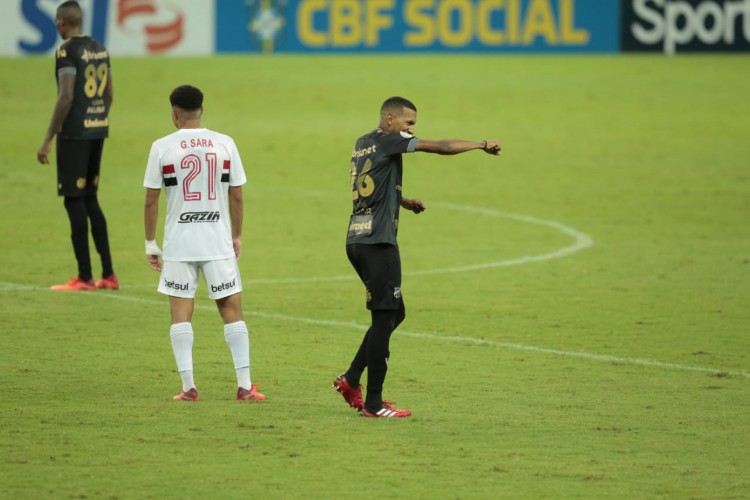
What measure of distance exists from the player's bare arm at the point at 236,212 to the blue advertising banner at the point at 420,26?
2803 cm

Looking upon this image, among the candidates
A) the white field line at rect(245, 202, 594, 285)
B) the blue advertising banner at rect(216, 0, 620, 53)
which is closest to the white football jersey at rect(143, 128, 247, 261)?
the white field line at rect(245, 202, 594, 285)

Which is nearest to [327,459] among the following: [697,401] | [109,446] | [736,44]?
[109,446]

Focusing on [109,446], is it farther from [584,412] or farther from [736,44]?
[736,44]

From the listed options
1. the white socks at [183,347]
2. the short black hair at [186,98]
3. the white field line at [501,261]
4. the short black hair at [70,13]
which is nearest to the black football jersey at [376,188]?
the short black hair at [186,98]

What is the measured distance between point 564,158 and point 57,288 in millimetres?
13669

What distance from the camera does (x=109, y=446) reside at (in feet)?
26.8

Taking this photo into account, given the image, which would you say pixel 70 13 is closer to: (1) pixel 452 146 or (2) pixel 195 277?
(2) pixel 195 277

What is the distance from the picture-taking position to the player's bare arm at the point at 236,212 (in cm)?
927

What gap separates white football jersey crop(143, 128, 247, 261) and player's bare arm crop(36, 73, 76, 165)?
4449mm

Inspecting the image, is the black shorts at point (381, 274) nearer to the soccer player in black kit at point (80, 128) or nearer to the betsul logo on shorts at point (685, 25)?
the soccer player in black kit at point (80, 128)

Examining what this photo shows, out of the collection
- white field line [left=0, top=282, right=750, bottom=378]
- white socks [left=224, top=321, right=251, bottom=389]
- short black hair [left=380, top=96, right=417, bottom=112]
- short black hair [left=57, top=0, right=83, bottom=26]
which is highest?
short black hair [left=57, top=0, right=83, bottom=26]

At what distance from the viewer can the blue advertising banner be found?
37.5 meters

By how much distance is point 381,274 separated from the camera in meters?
8.89

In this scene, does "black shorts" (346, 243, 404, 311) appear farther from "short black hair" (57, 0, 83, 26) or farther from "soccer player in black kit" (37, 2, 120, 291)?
"short black hair" (57, 0, 83, 26)
